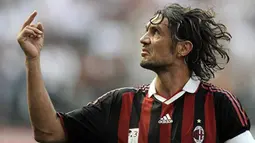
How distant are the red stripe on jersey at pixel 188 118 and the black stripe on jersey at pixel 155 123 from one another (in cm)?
12

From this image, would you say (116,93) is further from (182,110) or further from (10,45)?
(10,45)

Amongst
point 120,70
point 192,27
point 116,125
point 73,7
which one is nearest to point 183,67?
point 192,27

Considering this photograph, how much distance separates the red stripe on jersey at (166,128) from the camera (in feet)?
11.0

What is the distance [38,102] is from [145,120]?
0.55 m

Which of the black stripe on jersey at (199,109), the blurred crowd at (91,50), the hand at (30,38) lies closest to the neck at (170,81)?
the black stripe on jersey at (199,109)

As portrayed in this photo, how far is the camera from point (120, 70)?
25.0ft

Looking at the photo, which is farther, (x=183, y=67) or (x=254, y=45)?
(x=254, y=45)

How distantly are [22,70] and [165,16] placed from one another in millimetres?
4157

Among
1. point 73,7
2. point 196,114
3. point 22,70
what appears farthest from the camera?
point 73,7

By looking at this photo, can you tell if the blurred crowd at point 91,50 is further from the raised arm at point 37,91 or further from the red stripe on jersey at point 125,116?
the raised arm at point 37,91

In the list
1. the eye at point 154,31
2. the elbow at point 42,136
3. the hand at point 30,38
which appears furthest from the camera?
the eye at point 154,31

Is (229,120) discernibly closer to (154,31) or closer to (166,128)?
(166,128)

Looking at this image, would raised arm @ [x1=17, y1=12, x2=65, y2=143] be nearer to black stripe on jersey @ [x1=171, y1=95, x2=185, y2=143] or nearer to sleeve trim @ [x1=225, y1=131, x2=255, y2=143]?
black stripe on jersey @ [x1=171, y1=95, x2=185, y2=143]

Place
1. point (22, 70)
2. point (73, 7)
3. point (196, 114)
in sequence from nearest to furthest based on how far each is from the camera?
point (196, 114) → point (22, 70) → point (73, 7)
